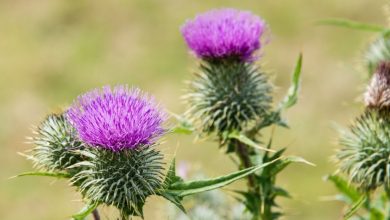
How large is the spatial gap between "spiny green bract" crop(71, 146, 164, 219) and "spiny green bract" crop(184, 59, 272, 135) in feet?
3.95

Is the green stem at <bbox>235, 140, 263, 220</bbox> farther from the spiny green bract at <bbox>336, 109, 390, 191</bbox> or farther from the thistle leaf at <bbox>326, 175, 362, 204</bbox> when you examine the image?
the spiny green bract at <bbox>336, 109, 390, 191</bbox>

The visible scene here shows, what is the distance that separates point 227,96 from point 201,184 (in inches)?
67.7

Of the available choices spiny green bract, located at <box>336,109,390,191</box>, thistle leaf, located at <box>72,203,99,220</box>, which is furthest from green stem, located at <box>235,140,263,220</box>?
thistle leaf, located at <box>72,203,99,220</box>

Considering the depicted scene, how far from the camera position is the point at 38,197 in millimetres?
13820

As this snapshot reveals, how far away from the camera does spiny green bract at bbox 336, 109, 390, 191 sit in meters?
4.78

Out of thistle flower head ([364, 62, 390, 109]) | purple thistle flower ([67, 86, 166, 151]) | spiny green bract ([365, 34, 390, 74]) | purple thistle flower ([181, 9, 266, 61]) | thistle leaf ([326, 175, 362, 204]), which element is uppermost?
spiny green bract ([365, 34, 390, 74])

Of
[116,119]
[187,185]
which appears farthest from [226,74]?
[187,185]

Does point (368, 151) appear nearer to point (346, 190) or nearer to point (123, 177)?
point (346, 190)

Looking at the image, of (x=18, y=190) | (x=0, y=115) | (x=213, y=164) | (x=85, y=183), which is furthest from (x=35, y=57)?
(x=85, y=183)

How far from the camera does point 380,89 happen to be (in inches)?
192

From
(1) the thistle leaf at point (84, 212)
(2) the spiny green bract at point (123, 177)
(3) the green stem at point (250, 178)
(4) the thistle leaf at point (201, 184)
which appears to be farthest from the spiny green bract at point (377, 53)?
(1) the thistle leaf at point (84, 212)

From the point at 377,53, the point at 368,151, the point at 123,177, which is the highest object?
the point at 377,53

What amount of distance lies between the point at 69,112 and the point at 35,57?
13.9 meters

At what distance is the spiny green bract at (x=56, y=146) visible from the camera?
4141mm
